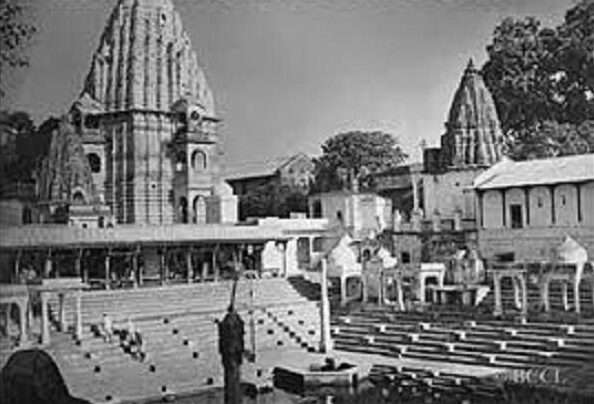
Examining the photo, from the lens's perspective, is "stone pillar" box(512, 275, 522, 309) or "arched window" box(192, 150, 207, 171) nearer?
Answer: "arched window" box(192, 150, 207, 171)

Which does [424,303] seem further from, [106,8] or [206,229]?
[106,8]

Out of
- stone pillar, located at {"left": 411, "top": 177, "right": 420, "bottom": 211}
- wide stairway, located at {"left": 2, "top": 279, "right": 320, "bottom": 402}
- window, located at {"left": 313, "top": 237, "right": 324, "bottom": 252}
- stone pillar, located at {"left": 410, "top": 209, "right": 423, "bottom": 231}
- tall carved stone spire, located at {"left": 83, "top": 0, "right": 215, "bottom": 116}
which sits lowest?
wide stairway, located at {"left": 2, "top": 279, "right": 320, "bottom": 402}

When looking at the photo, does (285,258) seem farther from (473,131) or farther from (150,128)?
(473,131)

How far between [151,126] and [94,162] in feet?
1.81

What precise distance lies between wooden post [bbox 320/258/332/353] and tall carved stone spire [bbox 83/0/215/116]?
68.7 inches

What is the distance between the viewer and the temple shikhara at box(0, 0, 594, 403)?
552 centimetres

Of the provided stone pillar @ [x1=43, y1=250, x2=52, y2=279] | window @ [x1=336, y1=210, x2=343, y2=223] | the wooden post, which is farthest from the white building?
stone pillar @ [x1=43, y1=250, x2=52, y2=279]

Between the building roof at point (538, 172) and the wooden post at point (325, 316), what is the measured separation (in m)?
1.85

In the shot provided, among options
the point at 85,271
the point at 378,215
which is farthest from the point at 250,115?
the point at 378,215

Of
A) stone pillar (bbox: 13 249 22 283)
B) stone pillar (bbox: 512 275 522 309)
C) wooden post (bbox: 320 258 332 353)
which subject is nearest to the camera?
stone pillar (bbox: 13 249 22 283)

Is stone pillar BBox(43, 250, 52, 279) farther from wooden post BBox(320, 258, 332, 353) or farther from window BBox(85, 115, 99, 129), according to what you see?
wooden post BBox(320, 258, 332, 353)

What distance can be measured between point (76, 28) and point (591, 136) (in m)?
3.95

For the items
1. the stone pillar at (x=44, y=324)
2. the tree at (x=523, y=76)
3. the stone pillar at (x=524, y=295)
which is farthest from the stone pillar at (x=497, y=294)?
the stone pillar at (x=44, y=324)

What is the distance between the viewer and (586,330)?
7242mm
